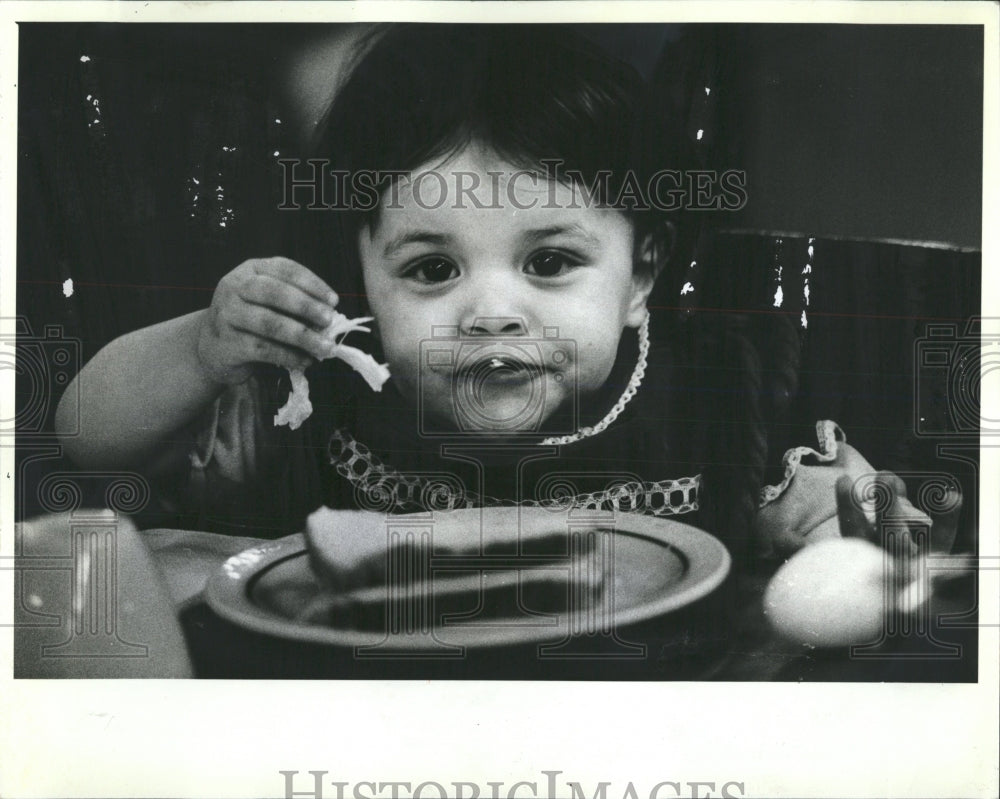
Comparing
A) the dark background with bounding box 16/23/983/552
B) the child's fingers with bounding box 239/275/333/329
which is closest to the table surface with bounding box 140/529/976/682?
the dark background with bounding box 16/23/983/552

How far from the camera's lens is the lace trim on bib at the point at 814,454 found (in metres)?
2.09

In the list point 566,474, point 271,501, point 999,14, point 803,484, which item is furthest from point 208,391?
point 999,14

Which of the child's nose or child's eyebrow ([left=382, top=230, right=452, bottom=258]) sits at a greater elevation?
child's eyebrow ([left=382, top=230, right=452, bottom=258])

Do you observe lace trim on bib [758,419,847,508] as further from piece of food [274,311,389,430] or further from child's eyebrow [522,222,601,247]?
piece of food [274,311,389,430]

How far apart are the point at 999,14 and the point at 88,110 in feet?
6.55

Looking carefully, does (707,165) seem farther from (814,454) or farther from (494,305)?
(814,454)

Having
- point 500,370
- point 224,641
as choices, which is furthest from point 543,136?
point 224,641

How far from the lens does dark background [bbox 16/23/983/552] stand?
82.0 inches

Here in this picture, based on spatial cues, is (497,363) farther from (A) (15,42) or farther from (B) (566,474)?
(A) (15,42)

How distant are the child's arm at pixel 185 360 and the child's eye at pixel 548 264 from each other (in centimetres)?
43

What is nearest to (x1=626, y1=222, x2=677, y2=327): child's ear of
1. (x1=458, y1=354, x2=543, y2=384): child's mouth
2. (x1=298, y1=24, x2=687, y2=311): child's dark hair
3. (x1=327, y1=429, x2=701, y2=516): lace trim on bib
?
(x1=298, y1=24, x2=687, y2=311): child's dark hair

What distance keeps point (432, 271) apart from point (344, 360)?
0.27 meters

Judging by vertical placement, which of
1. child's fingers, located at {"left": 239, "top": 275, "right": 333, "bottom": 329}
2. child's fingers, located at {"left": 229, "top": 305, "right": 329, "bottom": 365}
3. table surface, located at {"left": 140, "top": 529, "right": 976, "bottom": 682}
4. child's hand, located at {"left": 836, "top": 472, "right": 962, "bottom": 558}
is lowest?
table surface, located at {"left": 140, "top": 529, "right": 976, "bottom": 682}

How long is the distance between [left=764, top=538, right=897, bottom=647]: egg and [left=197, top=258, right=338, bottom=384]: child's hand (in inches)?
44.6
